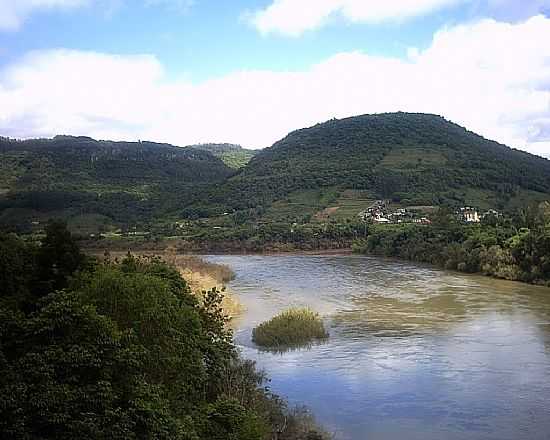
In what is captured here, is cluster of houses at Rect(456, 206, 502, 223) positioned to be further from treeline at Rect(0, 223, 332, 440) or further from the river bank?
treeline at Rect(0, 223, 332, 440)

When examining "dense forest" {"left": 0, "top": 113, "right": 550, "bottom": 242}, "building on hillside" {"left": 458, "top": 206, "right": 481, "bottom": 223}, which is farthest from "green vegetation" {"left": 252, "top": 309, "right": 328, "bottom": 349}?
"building on hillside" {"left": 458, "top": 206, "right": 481, "bottom": 223}

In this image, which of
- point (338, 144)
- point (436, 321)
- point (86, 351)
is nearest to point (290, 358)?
point (436, 321)

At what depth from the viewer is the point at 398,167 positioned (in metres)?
99.0

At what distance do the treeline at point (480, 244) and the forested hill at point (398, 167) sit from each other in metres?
21.8

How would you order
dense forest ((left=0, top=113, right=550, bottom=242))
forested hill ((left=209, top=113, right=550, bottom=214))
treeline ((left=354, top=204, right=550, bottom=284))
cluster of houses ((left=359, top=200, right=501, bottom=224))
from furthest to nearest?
1. forested hill ((left=209, top=113, right=550, bottom=214))
2. cluster of houses ((left=359, top=200, right=501, bottom=224))
3. dense forest ((left=0, top=113, right=550, bottom=242))
4. treeline ((left=354, top=204, right=550, bottom=284))

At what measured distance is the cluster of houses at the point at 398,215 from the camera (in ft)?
250

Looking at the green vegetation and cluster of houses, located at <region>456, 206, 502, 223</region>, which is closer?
the green vegetation

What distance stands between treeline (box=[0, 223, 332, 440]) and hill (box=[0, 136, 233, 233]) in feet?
86.8

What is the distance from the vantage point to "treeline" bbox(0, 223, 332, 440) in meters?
9.58

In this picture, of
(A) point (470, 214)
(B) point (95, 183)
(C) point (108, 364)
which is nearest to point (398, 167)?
(A) point (470, 214)

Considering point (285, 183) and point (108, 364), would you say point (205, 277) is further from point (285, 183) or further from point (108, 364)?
point (285, 183)

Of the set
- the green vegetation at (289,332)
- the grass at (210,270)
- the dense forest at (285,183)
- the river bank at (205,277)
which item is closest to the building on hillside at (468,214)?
the dense forest at (285,183)

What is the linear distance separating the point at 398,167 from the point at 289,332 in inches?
2963

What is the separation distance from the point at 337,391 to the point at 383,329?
969 cm
